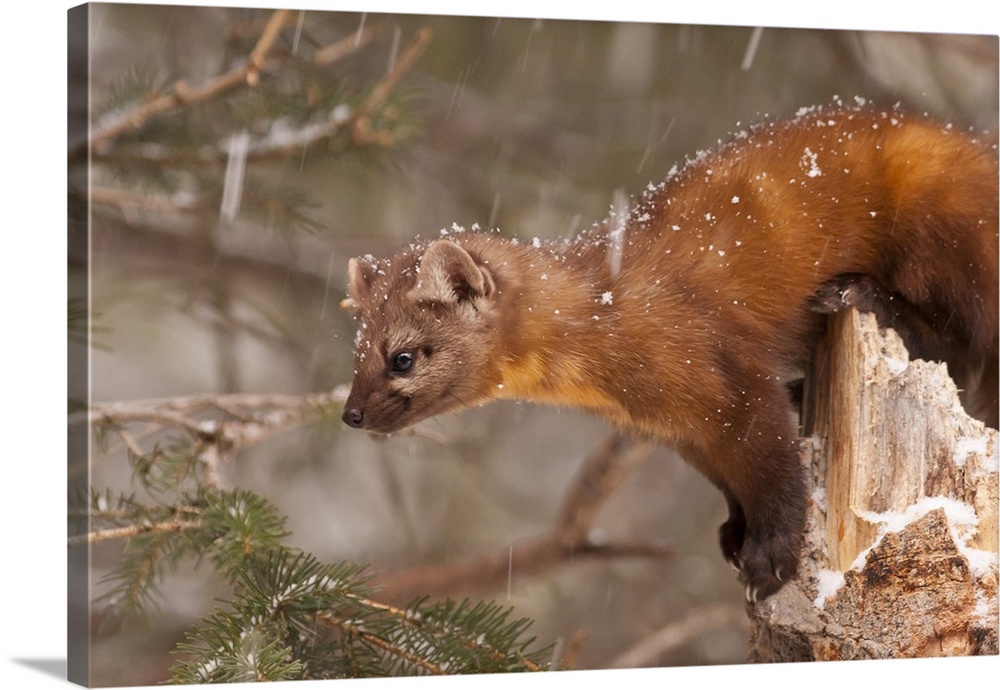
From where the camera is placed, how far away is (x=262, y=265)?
12.8 ft

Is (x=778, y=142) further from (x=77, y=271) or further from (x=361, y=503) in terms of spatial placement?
(x=77, y=271)

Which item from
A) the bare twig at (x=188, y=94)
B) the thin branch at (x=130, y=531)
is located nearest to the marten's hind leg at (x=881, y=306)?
the bare twig at (x=188, y=94)

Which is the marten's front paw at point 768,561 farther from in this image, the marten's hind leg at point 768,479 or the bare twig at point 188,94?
the bare twig at point 188,94

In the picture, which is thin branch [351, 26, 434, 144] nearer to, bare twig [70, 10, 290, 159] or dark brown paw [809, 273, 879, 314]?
bare twig [70, 10, 290, 159]

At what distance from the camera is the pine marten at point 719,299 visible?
379cm

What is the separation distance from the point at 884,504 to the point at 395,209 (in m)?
1.68

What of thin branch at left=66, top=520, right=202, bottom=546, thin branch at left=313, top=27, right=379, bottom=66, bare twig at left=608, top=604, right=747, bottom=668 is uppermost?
thin branch at left=313, top=27, right=379, bottom=66

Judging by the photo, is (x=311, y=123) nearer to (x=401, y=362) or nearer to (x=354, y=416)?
(x=401, y=362)

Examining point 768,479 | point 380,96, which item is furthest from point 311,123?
point 768,479

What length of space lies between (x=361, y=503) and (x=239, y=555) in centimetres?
44

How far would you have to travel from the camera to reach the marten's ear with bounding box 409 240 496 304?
12.3 ft

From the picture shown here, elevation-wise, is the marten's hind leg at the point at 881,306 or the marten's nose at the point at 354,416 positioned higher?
the marten's hind leg at the point at 881,306

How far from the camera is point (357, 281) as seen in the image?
385 cm

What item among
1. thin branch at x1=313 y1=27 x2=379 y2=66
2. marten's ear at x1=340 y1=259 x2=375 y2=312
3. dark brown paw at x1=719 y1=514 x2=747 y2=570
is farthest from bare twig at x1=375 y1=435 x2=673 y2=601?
thin branch at x1=313 y1=27 x2=379 y2=66
